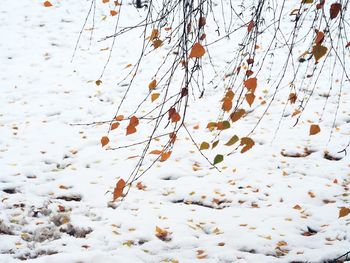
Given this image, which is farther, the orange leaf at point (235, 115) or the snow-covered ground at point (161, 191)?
the snow-covered ground at point (161, 191)

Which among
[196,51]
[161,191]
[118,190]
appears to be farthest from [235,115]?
[161,191]

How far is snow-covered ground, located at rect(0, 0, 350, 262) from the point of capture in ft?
9.02

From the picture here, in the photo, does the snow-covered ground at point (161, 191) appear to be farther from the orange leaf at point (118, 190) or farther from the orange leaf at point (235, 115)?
the orange leaf at point (235, 115)

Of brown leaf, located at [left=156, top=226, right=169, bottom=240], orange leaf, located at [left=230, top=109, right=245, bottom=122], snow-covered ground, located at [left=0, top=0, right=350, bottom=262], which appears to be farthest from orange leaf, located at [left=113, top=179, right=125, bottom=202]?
brown leaf, located at [left=156, top=226, right=169, bottom=240]

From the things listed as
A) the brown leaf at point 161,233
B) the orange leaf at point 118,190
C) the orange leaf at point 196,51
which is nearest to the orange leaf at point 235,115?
the orange leaf at point 196,51

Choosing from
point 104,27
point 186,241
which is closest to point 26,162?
point 186,241

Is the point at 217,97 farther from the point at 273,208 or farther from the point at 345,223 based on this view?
the point at 345,223

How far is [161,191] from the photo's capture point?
3.54 meters

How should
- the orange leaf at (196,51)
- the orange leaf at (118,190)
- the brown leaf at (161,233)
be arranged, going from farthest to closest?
the brown leaf at (161,233)
the orange leaf at (118,190)
the orange leaf at (196,51)

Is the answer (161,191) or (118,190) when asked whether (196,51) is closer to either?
(118,190)

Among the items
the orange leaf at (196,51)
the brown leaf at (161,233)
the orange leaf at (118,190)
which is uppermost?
the orange leaf at (196,51)

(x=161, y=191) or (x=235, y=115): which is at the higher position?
(x=161, y=191)

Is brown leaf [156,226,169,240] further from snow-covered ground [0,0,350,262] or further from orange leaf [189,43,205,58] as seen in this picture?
orange leaf [189,43,205,58]

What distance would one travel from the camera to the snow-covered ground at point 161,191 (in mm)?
2750
